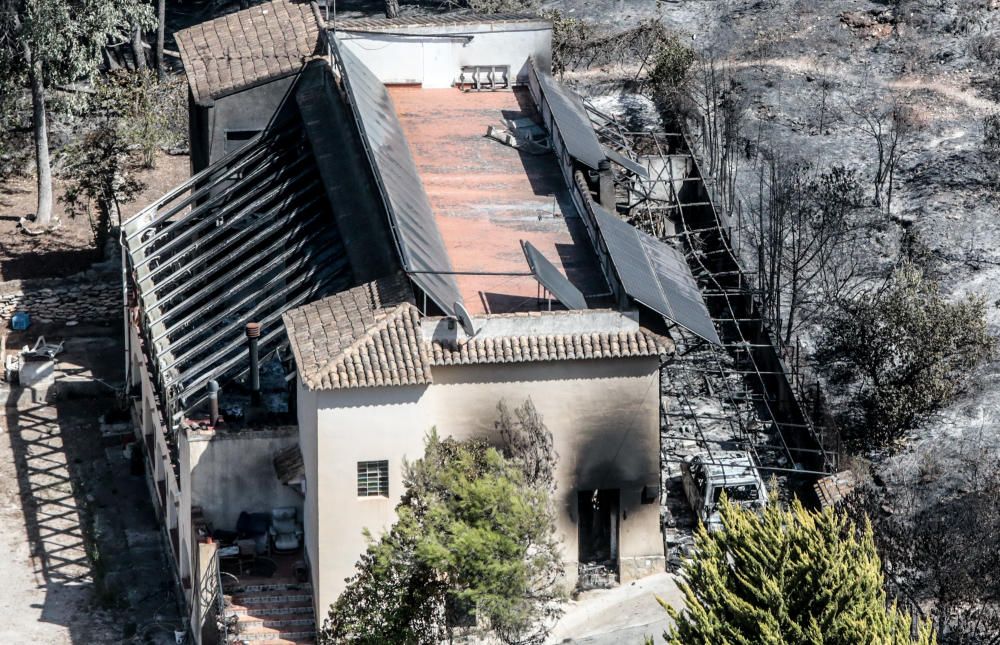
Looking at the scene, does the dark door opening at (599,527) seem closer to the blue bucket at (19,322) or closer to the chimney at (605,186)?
the chimney at (605,186)

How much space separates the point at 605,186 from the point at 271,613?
1742 cm

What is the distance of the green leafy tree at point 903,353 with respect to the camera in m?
66.8

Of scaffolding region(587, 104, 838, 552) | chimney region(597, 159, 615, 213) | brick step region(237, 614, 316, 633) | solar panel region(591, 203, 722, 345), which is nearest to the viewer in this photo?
brick step region(237, 614, 316, 633)

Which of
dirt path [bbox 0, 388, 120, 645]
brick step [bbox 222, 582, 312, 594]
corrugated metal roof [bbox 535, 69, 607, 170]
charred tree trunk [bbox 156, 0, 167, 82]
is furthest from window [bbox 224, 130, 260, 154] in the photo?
charred tree trunk [bbox 156, 0, 167, 82]

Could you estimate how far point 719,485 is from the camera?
60.4 meters

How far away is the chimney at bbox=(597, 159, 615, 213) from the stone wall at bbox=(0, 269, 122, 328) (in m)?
23.0

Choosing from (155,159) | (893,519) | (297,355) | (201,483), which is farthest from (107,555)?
(155,159)

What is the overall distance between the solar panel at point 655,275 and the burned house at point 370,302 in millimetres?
127

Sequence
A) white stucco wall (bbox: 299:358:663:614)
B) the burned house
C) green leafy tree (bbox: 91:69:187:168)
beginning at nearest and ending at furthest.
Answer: white stucco wall (bbox: 299:358:663:614) < the burned house < green leafy tree (bbox: 91:69:187:168)

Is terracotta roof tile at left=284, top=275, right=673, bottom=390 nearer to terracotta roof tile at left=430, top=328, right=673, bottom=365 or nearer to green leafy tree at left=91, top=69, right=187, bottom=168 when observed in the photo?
terracotta roof tile at left=430, top=328, right=673, bottom=365

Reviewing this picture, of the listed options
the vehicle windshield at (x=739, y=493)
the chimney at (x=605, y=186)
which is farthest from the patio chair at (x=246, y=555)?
the chimney at (x=605, y=186)

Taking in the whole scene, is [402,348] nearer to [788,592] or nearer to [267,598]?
[267,598]

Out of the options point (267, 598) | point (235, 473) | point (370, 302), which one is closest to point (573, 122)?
point (370, 302)

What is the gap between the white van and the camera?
6034 cm
